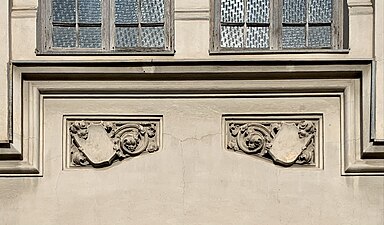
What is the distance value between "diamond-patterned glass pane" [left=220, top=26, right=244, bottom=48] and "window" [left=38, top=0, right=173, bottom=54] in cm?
55

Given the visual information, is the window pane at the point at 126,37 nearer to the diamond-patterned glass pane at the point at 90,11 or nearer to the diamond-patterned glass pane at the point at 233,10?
the diamond-patterned glass pane at the point at 90,11

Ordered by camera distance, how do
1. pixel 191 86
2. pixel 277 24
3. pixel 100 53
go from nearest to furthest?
pixel 191 86 < pixel 100 53 < pixel 277 24

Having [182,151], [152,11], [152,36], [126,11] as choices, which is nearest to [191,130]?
[182,151]

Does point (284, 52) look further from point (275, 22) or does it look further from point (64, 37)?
point (64, 37)

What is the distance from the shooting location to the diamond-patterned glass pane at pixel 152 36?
6418 mm

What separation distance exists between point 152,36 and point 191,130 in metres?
1.01

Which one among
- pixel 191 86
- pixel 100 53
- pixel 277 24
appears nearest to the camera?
pixel 191 86

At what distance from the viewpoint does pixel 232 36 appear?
21.0 feet

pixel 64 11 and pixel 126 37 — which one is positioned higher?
pixel 64 11

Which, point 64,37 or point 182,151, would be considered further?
point 64,37

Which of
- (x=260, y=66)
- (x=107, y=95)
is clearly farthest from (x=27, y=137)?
(x=260, y=66)

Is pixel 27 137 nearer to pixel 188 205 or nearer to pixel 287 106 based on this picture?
pixel 188 205

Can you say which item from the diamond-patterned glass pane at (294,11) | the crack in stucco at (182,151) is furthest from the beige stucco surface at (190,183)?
the diamond-patterned glass pane at (294,11)

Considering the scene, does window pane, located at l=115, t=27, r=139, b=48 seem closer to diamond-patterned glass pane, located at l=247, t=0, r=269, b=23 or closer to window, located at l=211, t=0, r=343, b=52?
window, located at l=211, t=0, r=343, b=52
